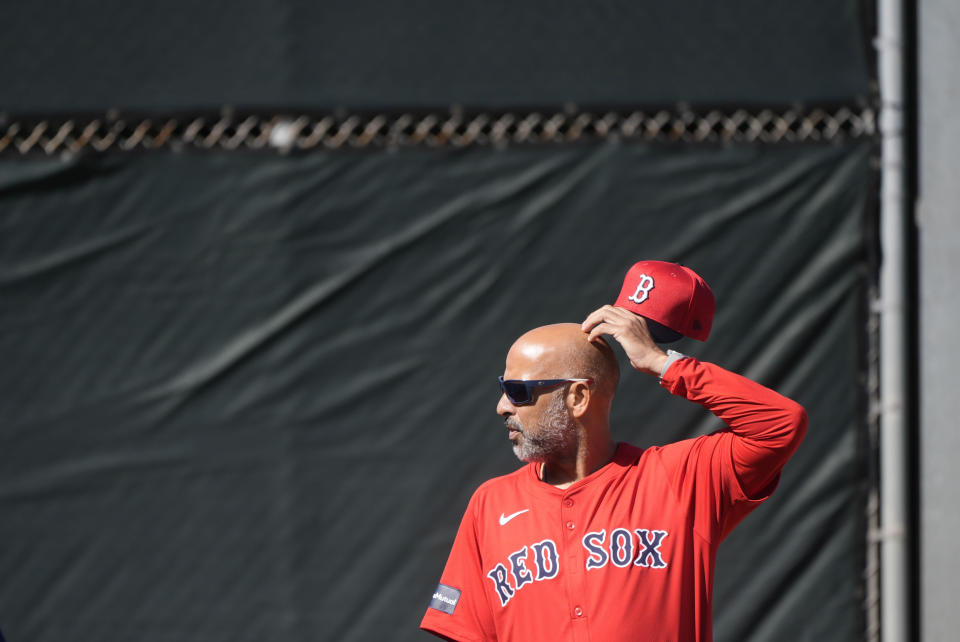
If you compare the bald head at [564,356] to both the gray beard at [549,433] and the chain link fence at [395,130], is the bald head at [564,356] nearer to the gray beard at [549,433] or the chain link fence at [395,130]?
the gray beard at [549,433]

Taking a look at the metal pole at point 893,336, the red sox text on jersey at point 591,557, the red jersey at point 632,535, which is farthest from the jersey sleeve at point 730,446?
the metal pole at point 893,336

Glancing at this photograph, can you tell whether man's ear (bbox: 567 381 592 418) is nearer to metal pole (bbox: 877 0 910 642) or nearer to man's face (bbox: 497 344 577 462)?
man's face (bbox: 497 344 577 462)

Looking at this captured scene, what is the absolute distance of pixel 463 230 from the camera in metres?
4.28

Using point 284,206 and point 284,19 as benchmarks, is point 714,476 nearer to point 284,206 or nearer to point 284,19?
point 284,206

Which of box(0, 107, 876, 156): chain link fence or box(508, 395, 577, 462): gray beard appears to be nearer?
box(508, 395, 577, 462): gray beard

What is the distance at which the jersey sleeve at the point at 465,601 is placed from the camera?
8.54ft

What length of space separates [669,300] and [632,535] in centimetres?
63

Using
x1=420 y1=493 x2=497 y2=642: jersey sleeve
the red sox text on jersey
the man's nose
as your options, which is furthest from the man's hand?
x1=420 y1=493 x2=497 y2=642: jersey sleeve

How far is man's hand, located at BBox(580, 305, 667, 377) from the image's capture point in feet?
7.64

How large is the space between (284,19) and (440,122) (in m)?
0.87

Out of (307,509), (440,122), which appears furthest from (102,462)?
(440,122)

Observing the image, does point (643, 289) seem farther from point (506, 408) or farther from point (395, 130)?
point (395, 130)

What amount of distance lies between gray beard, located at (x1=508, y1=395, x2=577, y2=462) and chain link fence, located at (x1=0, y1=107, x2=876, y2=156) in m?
2.11

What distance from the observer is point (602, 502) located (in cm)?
250
